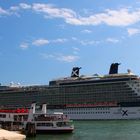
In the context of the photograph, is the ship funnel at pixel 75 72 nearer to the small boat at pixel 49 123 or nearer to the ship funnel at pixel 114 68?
the ship funnel at pixel 114 68

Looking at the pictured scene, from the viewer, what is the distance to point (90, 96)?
105 m

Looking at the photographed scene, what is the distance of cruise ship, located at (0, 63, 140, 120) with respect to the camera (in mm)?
97500

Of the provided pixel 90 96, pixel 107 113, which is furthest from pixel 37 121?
pixel 90 96

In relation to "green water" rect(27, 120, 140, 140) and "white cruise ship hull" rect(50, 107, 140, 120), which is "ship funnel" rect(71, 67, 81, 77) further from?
"green water" rect(27, 120, 140, 140)

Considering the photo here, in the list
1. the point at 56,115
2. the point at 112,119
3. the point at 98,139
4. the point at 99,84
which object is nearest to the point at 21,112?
the point at 56,115

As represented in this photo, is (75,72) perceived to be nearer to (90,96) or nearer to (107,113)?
(90,96)

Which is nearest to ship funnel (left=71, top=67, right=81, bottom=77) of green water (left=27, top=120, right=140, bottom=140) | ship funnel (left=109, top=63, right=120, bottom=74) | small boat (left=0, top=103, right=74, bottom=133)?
ship funnel (left=109, top=63, right=120, bottom=74)

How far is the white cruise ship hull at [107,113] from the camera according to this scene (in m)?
95.3

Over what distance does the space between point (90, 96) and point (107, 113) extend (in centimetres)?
921

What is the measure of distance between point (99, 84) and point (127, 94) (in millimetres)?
7862

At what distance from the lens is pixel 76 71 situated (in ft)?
389

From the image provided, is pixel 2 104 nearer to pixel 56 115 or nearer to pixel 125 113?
pixel 125 113

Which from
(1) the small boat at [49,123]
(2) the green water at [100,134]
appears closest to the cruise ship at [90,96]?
(2) the green water at [100,134]

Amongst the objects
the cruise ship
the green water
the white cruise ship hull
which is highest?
the cruise ship
